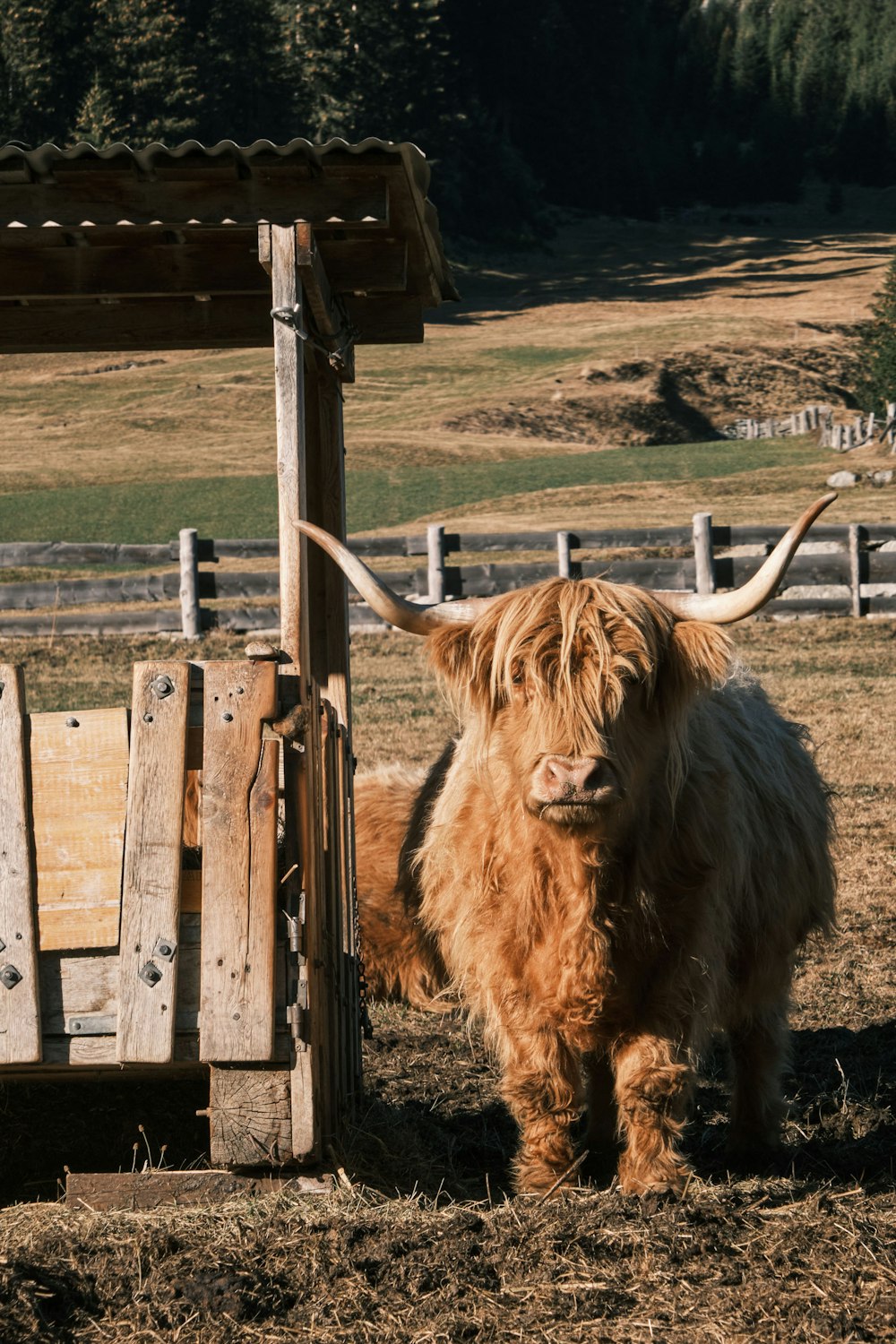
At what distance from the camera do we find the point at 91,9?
68.4 meters

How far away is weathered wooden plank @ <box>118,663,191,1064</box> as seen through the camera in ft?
12.7

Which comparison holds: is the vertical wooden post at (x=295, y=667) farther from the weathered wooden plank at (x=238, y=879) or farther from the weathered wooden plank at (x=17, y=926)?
the weathered wooden plank at (x=17, y=926)

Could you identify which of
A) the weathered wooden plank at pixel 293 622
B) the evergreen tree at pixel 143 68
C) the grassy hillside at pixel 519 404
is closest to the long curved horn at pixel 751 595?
the weathered wooden plank at pixel 293 622

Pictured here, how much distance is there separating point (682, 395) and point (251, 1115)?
→ 62.8 meters

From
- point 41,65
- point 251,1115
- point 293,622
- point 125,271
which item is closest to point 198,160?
point 125,271

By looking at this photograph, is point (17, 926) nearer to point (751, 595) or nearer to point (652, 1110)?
point (652, 1110)

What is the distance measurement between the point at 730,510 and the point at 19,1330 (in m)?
28.1

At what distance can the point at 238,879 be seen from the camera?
387 centimetres

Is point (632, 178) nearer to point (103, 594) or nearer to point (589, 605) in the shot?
point (103, 594)

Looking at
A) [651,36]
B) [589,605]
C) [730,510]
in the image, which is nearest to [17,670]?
[589,605]

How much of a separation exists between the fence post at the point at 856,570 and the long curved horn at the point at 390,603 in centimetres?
1436

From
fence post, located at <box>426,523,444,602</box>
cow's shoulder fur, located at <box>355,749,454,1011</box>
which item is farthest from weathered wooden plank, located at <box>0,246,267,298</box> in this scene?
fence post, located at <box>426,523,444,602</box>

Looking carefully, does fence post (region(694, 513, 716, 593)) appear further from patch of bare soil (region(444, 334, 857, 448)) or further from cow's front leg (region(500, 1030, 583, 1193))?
patch of bare soil (region(444, 334, 857, 448))

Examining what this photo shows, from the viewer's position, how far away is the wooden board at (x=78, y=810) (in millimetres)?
3951
